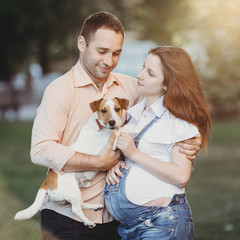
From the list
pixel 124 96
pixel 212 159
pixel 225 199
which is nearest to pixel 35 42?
pixel 212 159

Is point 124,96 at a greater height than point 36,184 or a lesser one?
greater

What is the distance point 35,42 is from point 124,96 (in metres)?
14.9

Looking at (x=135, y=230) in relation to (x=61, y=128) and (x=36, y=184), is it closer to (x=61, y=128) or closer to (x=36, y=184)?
(x=61, y=128)

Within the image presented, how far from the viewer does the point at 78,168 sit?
269 centimetres

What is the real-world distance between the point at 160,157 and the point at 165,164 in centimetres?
9

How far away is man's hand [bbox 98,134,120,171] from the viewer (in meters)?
2.71

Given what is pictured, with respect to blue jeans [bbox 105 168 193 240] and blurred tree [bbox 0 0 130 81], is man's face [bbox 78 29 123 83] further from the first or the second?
blurred tree [bbox 0 0 130 81]

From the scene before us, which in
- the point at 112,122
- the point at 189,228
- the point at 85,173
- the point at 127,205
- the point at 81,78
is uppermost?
the point at 81,78

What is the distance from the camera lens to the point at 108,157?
8.95ft

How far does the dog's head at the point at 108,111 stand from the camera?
9.10ft

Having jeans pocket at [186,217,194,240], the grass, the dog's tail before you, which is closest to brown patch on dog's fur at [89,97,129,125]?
the dog's tail

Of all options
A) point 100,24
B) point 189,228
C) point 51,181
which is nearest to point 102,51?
point 100,24

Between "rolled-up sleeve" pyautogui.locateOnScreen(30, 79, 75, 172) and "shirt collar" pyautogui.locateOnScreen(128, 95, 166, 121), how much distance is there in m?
0.42

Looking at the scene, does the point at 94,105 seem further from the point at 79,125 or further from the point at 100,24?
the point at 100,24
